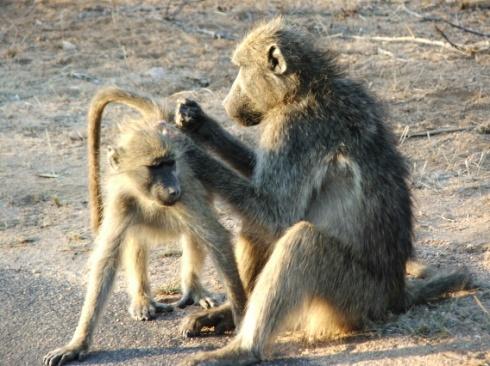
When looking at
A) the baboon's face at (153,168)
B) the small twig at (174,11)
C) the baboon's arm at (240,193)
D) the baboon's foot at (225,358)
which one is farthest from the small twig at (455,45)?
the baboon's foot at (225,358)

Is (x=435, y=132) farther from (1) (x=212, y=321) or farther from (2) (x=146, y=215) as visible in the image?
(2) (x=146, y=215)

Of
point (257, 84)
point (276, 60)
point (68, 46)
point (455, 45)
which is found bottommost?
point (68, 46)

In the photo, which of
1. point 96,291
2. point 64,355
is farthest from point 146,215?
point 64,355

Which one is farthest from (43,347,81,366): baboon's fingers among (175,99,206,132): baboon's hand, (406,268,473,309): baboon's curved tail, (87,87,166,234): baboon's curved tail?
(406,268,473,309): baboon's curved tail

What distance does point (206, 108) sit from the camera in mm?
8727

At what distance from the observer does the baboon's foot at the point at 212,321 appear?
4.97 meters

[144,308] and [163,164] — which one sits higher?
[163,164]

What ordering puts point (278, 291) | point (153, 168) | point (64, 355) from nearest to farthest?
point (278, 291)
point (64, 355)
point (153, 168)

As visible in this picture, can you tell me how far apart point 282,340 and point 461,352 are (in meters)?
0.95

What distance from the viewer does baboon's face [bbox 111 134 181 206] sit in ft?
15.2

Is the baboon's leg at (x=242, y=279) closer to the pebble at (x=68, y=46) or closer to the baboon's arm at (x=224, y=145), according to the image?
the baboon's arm at (x=224, y=145)

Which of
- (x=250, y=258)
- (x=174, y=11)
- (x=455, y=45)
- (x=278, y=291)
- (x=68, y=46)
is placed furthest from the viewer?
(x=174, y=11)

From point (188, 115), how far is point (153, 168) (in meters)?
0.44

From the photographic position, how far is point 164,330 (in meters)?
5.07
